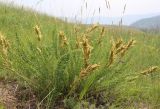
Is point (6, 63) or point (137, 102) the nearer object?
point (6, 63)

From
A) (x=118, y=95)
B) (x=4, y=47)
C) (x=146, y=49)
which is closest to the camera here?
(x=4, y=47)

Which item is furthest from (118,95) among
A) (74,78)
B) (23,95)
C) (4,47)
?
(4,47)

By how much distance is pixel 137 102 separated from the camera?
3453mm

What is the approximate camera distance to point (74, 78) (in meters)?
3.17

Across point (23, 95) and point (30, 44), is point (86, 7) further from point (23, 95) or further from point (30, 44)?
point (23, 95)

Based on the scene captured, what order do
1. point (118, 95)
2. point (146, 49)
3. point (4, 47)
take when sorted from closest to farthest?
point (4, 47) → point (118, 95) → point (146, 49)


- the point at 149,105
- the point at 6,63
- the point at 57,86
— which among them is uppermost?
the point at 6,63

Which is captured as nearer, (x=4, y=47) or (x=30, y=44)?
(x=4, y=47)

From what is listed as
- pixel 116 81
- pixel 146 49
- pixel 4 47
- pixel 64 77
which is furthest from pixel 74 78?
Answer: pixel 146 49

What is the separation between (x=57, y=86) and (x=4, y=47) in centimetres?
53

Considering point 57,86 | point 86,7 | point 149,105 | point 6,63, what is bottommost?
point 149,105

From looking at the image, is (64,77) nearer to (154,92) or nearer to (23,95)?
(23,95)

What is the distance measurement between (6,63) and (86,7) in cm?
86

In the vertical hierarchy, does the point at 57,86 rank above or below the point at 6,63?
below
